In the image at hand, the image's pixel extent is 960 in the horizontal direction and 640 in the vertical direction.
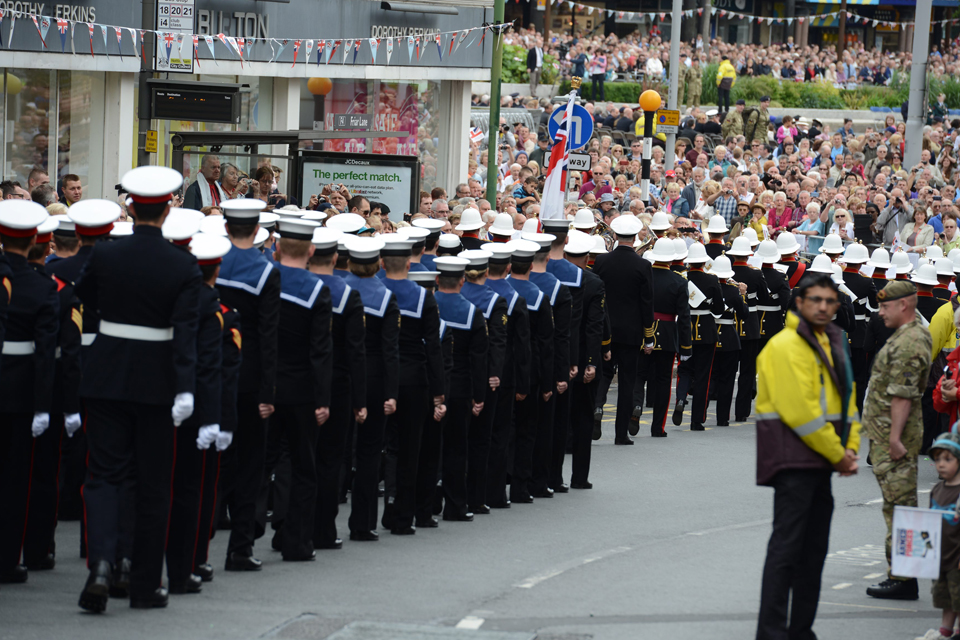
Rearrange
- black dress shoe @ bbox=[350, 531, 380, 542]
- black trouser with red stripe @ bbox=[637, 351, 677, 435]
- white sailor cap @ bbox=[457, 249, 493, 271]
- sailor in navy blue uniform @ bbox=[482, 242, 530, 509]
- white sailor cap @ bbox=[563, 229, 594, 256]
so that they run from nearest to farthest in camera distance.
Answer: black dress shoe @ bbox=[350, 531, 380, 542]
white sailor cap @ bbox=[457, 249, 493, 271]
sailor in navy blue uniform @ bbox=[482, 242, 530, 509]
white sailor cap @ bbox=[563, 229, 594, 256]
black trouser with red stripe @ bbox=[637, 351, 677, 435]

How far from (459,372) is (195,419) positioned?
282 centimetres

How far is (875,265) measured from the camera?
16.6 m

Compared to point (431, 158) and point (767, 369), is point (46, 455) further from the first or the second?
point (431, 158)

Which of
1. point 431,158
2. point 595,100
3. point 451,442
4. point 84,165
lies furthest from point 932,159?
point 451,442

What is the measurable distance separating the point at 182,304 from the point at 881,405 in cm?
410

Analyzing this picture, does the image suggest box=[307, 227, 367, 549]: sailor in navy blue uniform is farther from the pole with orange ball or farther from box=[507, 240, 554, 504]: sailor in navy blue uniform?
the pole with orange ball

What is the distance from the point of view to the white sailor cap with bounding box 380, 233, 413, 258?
960cm

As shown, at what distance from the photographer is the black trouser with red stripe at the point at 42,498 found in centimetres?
820

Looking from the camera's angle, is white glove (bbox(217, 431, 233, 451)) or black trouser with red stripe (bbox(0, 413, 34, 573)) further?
black trouser with red stripe (bbox(0, 413, 34, 573))

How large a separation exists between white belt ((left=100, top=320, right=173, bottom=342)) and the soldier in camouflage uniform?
4.09 metres

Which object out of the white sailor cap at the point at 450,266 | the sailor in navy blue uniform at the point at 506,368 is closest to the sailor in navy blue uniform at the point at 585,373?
the sailor in navy blue uniform at the point at 506,368

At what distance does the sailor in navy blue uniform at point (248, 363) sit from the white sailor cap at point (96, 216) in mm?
625

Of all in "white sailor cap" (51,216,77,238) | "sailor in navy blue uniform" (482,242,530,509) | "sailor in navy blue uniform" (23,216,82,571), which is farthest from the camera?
"sailor in navy blue uniform" (482,242,530,509)

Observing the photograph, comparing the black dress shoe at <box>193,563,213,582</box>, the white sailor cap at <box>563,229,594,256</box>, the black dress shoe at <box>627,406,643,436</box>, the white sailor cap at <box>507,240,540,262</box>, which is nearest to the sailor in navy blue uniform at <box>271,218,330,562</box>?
the black dress shoe at <box>193,563,213,582</box>
